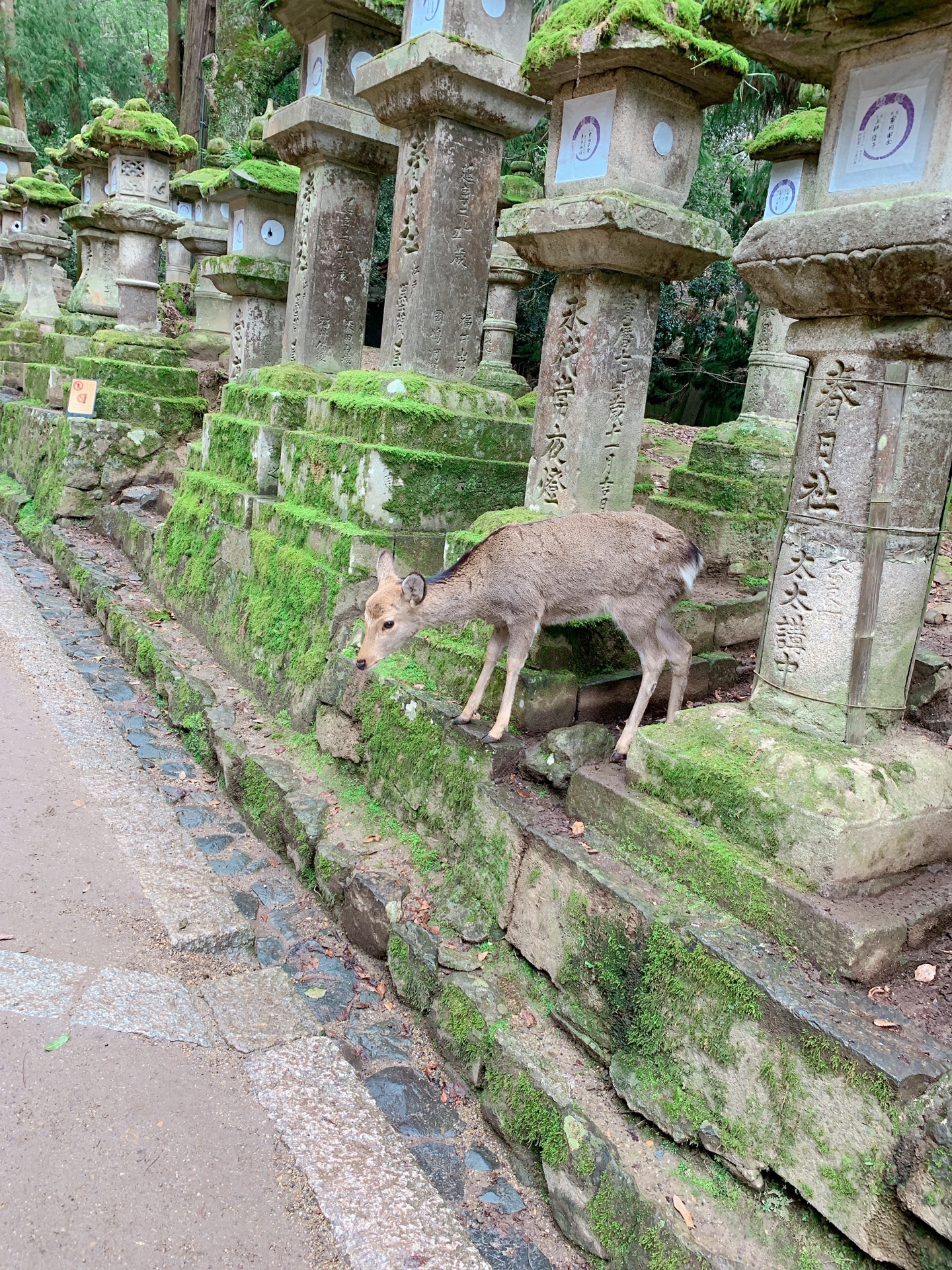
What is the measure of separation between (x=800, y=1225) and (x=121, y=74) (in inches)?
1244

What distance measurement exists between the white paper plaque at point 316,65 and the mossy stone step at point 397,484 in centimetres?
310

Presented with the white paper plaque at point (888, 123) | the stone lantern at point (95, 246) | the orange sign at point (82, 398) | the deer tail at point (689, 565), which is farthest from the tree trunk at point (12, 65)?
the white paper plaque at point (888, 123)

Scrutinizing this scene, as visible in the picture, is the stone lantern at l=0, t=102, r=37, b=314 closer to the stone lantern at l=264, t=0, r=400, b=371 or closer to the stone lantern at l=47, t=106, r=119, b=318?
the stone lantern at l=47, t=106, r=119, b=318

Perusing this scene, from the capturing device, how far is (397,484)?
5.69 metres

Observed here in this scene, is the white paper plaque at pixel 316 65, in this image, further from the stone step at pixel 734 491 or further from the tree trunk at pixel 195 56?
the tree trunk at pixel 195 56

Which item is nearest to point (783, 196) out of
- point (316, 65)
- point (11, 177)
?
point (316, 65)

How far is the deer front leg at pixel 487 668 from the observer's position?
419cm

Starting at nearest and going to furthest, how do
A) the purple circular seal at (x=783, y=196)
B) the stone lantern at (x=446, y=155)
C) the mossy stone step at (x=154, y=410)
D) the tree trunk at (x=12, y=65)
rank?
→ the stone lantern at (x=446, y=155)
the purple circular seal at (x=783, y=196)
the mossy stone step at (x=154, y=410)
the tree trunk at (x=12, y=65)

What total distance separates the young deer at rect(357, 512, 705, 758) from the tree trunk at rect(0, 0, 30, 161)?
22086 mm

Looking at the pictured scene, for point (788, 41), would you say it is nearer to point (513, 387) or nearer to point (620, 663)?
point (620, 663)

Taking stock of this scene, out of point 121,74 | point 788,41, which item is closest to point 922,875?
point 788,41

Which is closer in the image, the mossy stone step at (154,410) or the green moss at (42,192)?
the mossy stone step at (154,410)

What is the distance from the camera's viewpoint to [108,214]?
11070 mm

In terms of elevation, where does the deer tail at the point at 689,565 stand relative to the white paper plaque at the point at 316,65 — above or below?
below
